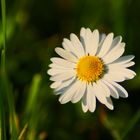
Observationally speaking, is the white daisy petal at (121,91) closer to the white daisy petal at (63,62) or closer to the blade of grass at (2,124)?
the white daisy petal at (63,62)

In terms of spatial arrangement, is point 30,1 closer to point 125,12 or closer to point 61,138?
point 125,12

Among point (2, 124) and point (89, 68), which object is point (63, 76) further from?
point (2, 124)

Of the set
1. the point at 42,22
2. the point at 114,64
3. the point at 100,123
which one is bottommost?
the point at 100,123

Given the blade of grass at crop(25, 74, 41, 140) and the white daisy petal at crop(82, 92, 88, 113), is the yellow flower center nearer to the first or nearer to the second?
the white daisy petal at crop(82, 92, 88, 113)

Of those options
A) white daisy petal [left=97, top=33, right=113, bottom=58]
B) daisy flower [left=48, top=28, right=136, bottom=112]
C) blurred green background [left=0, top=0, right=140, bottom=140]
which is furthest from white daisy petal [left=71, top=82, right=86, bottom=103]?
blurred green background [left=0, top=0, right=140, bottom=140]

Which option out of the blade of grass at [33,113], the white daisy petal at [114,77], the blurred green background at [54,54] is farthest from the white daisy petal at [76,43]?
the blurred green background at [54,54]

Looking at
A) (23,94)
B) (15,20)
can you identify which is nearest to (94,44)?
(23,94)

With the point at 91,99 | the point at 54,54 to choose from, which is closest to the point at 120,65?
the point at 91,99
